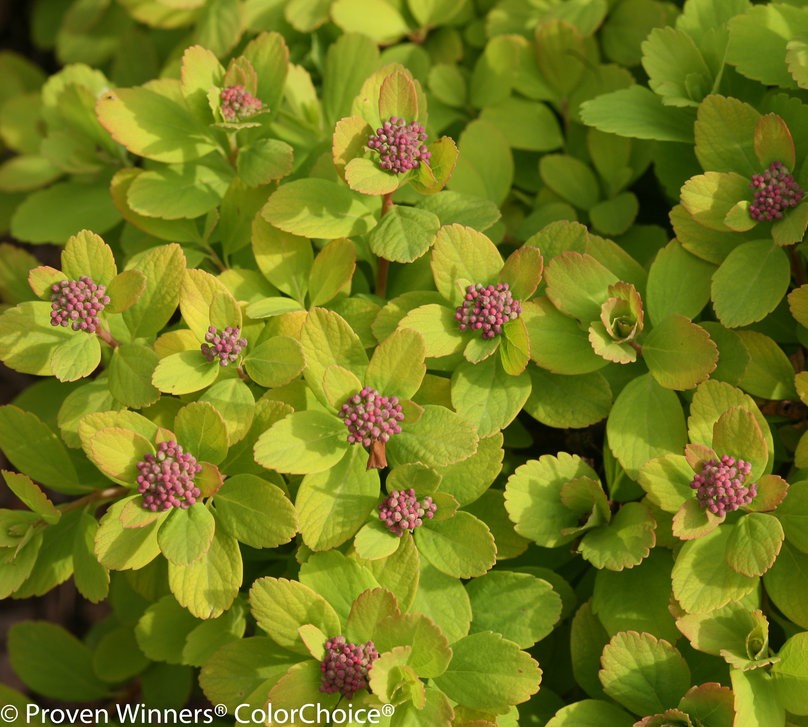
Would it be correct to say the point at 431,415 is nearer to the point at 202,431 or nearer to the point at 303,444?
the point at 303,444

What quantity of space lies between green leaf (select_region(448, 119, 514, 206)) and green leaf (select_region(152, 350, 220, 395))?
0.51m

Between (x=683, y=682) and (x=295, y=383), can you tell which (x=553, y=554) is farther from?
(x=295, y=383)

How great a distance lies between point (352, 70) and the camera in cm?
142

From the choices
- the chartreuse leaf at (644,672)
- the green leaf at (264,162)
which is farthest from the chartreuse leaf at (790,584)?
the green leaf at (264,162)

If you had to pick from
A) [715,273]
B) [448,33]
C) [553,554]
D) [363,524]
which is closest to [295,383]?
[363,524]

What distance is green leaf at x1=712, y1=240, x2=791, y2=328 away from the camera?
107cm

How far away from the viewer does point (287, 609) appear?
39.6 inches

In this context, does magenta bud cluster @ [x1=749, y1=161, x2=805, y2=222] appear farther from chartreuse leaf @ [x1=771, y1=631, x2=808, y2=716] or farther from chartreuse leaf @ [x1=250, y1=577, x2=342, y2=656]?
chartreuse leaf @ [x1=250, y1=577, x2=342, y2=656]

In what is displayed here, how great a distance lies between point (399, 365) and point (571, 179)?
1.88 ft

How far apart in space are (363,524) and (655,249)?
0.65m

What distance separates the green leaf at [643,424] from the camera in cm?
106

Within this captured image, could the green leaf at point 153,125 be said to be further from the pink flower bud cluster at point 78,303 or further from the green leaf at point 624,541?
the green leaf at point 624,541

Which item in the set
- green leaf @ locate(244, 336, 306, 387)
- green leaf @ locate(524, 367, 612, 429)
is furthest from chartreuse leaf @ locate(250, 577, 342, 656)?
green leaf @ locate(524, 367, 612, 429)

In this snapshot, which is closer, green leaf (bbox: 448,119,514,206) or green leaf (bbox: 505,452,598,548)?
green leaf (bbox: 505,452,598,548)
